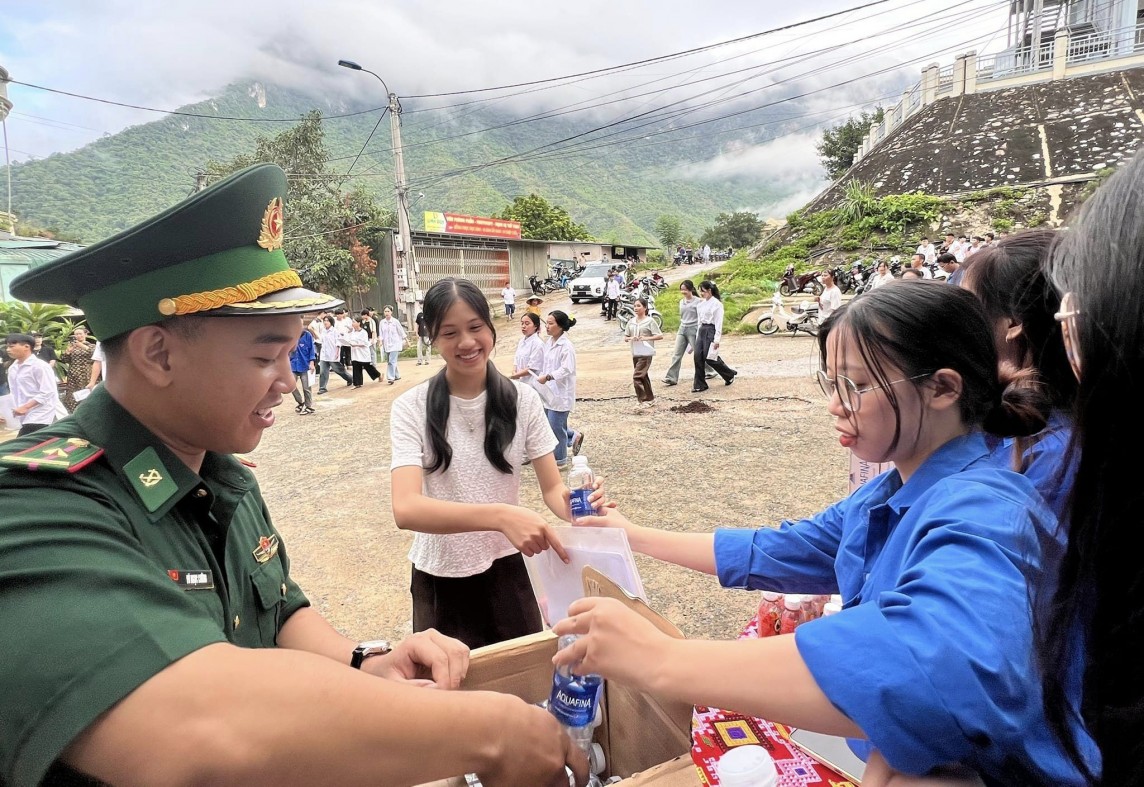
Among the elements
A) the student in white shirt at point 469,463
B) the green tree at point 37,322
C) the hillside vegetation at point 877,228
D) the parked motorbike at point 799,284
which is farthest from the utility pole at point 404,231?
the student in white shirt at point 469,463

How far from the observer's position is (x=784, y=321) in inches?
634

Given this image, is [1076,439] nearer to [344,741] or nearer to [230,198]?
[344,741]

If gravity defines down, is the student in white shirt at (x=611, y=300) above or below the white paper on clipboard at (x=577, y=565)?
below

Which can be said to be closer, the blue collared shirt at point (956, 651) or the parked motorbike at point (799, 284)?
the blue collared shirt at point (956, 651)

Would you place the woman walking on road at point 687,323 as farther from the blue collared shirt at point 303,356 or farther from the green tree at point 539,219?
the green tree at point 539,219

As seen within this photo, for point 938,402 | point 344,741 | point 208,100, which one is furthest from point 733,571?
point 208,100

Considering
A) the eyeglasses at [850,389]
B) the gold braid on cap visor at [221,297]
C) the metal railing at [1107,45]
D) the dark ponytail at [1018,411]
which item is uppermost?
the metal railing at [1107,45]

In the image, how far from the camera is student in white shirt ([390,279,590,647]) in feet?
7.37

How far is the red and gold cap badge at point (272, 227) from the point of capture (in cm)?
124

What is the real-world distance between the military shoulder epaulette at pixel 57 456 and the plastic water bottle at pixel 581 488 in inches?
42.1

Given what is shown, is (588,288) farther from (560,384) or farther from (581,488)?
(581,488)

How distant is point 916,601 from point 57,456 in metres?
1.23

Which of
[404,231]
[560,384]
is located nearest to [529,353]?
[560,384]

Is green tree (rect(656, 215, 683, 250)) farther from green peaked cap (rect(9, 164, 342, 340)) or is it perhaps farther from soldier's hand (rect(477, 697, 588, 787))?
soldier's hand (rect(477, 697, 588, 787))
